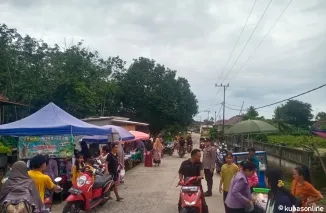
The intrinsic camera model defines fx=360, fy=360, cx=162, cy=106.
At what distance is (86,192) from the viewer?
7871mm

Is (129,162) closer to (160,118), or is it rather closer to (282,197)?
(282,197)

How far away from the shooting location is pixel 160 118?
129 ft

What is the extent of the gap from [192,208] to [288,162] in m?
8.77

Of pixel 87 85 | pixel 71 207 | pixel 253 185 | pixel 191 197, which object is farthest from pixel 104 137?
pixel 87 85

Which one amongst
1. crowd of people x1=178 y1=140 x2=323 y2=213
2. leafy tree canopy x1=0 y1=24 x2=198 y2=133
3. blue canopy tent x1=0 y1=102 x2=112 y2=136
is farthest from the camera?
leafy tree canopy x1=0 y1=24 x2=198 y2=133

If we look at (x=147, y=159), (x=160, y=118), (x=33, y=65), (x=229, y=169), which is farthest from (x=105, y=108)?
(x=229, y=169)

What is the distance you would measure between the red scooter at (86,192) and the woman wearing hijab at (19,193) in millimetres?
2936

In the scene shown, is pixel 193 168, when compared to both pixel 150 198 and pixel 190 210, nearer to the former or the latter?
pixel 190 210

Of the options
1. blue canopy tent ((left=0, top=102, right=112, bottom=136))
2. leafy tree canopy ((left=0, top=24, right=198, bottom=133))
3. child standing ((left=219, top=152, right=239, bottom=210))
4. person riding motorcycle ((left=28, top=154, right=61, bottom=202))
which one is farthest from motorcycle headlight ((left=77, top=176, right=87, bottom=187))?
leafy tree canopy ((left=0, top=24, right=198, bottom=133))

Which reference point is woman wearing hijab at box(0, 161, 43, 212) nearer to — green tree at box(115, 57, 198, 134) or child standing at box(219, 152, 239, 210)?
child standing at box(219, 152, 239, 210)

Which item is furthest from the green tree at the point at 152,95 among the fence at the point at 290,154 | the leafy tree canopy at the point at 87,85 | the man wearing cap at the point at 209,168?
the man wearing cap at the point at 209,168

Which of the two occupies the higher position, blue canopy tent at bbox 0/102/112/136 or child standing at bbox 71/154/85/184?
blue canopy tent at bbox 0/102/112/136

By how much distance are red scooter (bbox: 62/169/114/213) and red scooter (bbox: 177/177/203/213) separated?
220 centimetres

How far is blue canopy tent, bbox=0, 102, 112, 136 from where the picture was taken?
389 inches
